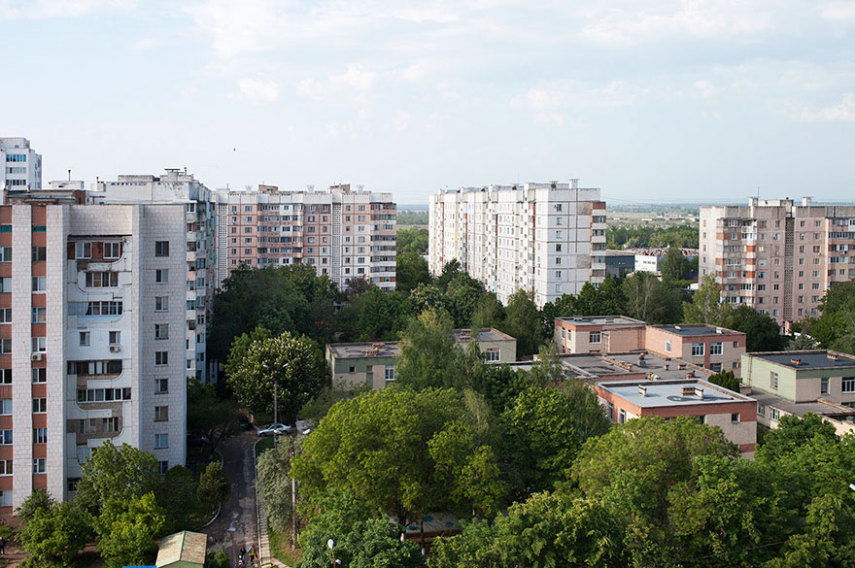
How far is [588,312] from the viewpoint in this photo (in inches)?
2261

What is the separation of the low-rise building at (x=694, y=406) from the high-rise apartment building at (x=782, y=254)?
3793cm

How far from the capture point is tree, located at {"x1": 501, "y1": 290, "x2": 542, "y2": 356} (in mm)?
53094

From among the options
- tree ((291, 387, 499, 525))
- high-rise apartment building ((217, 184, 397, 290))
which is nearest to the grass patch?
tree ((291, 387, 499, 525))

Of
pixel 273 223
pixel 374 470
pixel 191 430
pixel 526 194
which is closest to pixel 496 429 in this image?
pixel 374 470

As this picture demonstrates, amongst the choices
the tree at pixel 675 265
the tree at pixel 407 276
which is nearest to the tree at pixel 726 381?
the tree at pixel 407 276

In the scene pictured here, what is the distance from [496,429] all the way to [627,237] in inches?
6394

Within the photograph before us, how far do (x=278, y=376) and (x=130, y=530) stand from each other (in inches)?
518

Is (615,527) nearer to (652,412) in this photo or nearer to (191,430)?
(652,412)

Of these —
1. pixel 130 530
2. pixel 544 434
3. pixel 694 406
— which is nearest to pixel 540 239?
pixel 694 406

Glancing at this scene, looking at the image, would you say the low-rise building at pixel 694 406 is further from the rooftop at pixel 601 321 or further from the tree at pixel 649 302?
the tree at pixel 649 302

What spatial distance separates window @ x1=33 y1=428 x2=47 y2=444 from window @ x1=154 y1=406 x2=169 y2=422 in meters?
3.97

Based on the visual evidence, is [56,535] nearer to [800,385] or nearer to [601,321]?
[800,385]

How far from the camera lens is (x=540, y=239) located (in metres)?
65.4

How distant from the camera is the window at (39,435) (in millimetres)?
28531
